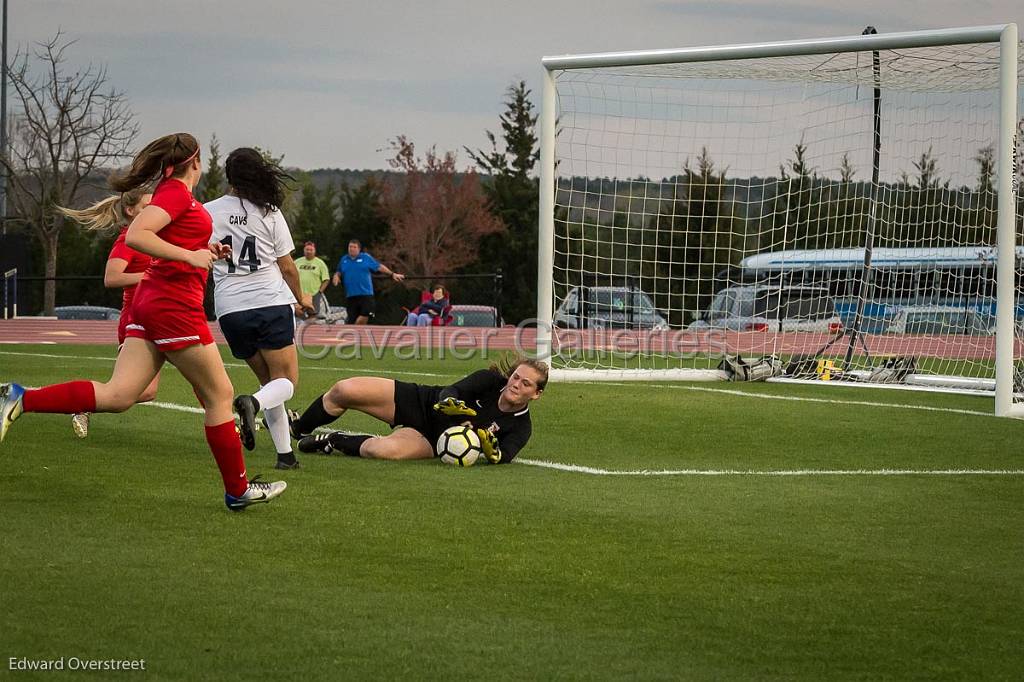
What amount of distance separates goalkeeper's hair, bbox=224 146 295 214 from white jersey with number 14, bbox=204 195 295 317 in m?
0.06

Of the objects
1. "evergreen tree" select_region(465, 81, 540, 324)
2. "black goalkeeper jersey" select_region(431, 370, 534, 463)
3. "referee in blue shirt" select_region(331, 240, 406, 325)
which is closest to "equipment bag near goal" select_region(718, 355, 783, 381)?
"black goalkeeper jersey" select_region(431, 370, 534, 463)

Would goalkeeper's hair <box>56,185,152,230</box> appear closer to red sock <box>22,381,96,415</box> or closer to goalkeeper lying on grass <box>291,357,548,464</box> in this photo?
red sock <box>22,381,96,415</box>

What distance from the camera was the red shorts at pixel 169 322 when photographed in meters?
6.36

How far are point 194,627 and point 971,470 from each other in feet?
20.4

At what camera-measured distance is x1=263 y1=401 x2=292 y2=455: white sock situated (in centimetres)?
824

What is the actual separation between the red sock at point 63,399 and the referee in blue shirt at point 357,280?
19.2 meters

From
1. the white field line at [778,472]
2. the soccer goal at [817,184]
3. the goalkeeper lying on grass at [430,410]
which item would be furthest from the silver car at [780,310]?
the goalkeeper lying on grass at [430,410]

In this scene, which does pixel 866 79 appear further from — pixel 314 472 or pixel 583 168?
pixel 314 472

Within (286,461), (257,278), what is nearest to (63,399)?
(286,461)

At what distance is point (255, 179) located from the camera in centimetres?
853

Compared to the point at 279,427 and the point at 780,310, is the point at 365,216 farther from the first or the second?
the point at 279,427

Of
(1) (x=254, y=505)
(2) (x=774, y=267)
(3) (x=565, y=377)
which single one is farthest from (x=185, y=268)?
(2) (x=774, y=267)

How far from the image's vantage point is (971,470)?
9.07 m
